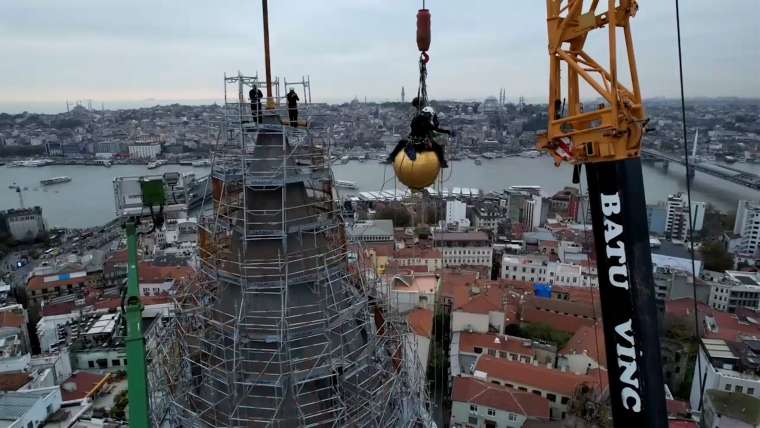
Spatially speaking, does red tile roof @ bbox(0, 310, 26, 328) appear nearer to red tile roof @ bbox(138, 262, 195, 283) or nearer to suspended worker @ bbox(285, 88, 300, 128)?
red tile roof @ bbox(138, 262, 195, 283)

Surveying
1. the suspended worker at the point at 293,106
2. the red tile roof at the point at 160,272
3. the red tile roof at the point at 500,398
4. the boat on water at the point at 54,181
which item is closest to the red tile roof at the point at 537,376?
the red tile roof at the point at 500,398

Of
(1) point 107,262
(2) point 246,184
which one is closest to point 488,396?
(2) point 246,184

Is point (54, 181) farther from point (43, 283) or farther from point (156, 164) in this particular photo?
point (43, 283)

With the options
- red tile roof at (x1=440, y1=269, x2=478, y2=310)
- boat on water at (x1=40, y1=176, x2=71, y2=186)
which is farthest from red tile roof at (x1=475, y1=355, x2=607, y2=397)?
boat on water at (x1=40, y1=176, x2=71, y2=186)

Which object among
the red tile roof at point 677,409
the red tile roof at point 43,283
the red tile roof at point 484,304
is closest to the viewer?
the red tile roof at point 677,409

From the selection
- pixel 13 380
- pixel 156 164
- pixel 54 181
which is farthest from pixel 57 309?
pixel 156 164

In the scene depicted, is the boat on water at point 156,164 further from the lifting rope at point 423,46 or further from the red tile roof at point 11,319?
the lifting rope at point 423,46
